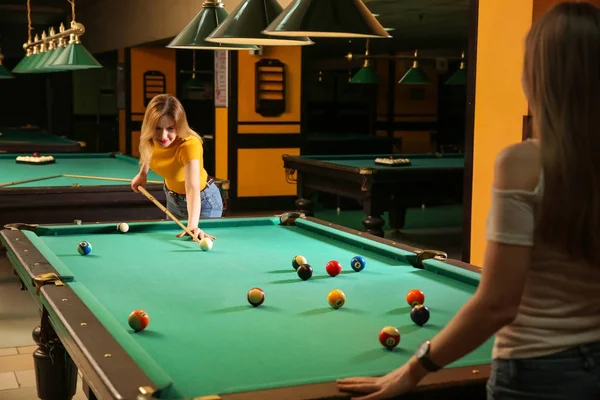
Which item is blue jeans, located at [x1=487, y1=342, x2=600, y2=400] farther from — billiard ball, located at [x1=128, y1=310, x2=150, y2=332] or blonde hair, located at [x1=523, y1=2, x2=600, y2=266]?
billiard ball, located at [x1=128, y1=310, x2=150, y2=332]

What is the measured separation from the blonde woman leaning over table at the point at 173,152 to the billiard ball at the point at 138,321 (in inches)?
69.7

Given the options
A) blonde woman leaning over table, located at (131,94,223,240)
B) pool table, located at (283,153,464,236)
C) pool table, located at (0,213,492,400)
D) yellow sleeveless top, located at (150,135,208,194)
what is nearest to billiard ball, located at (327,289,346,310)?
pool table, located at (0,213,492,400)

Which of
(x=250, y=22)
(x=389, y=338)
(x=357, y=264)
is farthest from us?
(x=250, y=22)

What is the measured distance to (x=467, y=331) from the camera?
1.46 meters

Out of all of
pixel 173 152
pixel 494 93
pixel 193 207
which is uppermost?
pixel 494 93

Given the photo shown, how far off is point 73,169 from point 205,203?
79.0 inches

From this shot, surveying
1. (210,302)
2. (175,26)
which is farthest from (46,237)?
(175,26)

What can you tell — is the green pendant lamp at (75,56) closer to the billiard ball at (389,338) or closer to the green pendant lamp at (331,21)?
the green pendant lamp at (331,21)

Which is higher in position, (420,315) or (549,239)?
(549,239)

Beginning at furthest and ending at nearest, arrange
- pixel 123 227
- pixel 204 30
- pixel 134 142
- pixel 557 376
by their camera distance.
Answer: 1. pixel 134 142
2. pixel 123 227
3. pixel 204 30
4. pixel 557 376

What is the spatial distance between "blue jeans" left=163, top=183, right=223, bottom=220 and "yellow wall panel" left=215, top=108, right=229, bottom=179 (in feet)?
14.7

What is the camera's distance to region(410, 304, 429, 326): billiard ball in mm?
2139

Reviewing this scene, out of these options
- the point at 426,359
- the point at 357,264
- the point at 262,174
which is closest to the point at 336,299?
the point at 357,264

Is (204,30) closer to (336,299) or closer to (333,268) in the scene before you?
(333,268)
